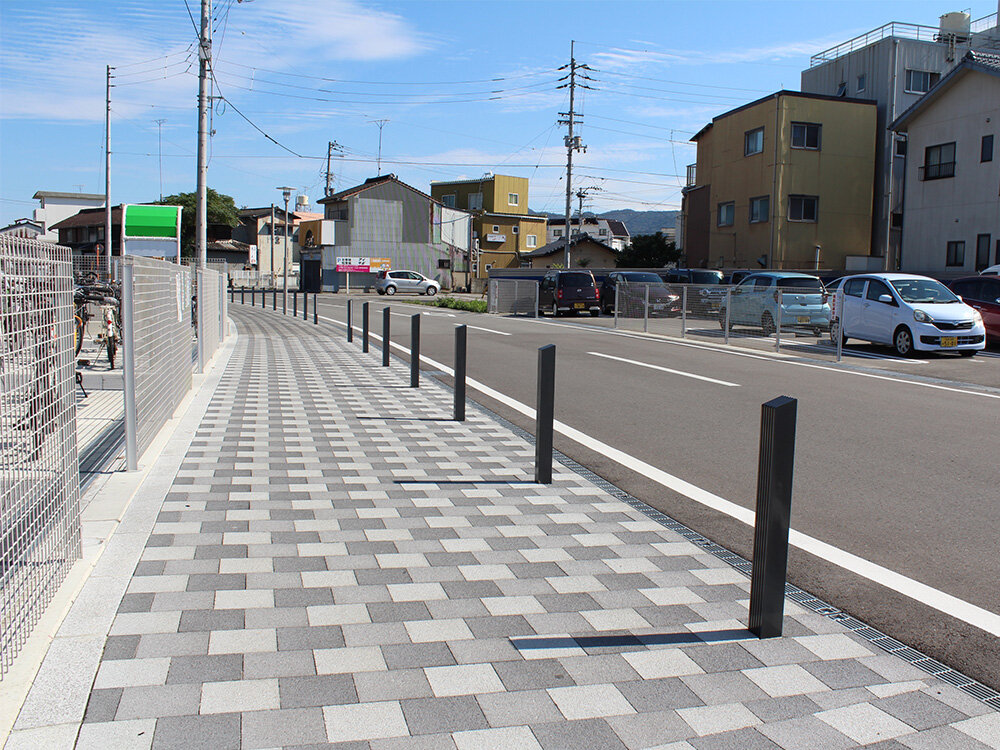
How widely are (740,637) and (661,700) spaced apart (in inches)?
28.7

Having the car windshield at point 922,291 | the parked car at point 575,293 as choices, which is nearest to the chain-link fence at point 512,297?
the parked car at point 575,293

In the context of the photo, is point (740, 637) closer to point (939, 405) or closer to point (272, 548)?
point (272, 548)

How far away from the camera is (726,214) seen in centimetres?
4309

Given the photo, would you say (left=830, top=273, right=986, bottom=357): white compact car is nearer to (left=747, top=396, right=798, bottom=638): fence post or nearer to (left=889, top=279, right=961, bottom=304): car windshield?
(left=889, top=279, right=961, bottom=304): car windshield

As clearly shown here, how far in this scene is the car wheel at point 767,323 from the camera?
19.5 meters

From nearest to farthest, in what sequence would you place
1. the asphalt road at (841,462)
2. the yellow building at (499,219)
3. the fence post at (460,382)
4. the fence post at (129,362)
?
the asphalt road at (841,462)
the fence post at (129,362)
the fence post at (460,382)
the yellow building at (499,219)

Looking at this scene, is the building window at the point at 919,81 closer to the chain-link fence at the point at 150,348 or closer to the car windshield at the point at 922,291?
the car windshield at the point at 922,291

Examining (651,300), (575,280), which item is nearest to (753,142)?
(575,280)

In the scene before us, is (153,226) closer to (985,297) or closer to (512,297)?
(512,297)

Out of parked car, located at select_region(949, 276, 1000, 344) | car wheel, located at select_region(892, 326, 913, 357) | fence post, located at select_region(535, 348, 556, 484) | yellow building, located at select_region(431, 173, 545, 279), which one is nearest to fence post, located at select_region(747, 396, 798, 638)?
fence post, located at select_region(535, 348, 556, 484)

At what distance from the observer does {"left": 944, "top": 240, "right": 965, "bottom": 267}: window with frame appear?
33438mm

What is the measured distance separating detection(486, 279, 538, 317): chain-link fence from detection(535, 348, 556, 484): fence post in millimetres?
27090

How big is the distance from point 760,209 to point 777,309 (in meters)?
22.8

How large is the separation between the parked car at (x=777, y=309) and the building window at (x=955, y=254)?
56.8 ft
